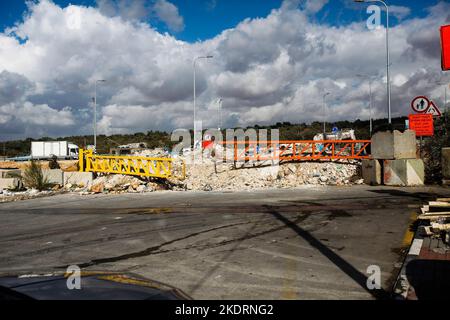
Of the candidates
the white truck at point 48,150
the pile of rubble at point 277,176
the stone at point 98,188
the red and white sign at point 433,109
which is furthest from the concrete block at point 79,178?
the white truck at point 48,150

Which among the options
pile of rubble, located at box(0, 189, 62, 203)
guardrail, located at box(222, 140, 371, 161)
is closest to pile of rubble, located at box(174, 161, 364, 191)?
guardrail, located at box(222, 140, 371, 161)

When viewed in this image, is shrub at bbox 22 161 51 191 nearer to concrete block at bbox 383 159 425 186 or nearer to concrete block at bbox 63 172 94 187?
concrete block at bbox 63 172 94 187

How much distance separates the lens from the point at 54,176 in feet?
77.1

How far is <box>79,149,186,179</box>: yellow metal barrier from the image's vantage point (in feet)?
70.6

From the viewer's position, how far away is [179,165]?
79.5ft

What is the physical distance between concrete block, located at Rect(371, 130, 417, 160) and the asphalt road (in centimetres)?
536

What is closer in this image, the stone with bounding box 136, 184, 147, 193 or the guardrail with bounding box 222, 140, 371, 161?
the stone with bounding box 136, 184, 147, 193

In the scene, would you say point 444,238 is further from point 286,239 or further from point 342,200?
point 342,200

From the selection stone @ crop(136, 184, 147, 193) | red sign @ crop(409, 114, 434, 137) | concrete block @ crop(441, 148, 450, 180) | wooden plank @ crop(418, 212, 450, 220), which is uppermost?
red sign @ crop(409, 114, 434, 137)

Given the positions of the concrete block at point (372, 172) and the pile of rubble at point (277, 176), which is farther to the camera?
the pile of rubble at point (277, 176)

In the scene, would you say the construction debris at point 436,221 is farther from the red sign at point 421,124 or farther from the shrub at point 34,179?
the shrub at point 34,179

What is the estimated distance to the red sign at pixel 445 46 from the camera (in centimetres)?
846

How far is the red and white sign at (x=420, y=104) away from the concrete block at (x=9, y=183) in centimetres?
2191

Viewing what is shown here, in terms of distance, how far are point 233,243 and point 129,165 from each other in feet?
51.0
